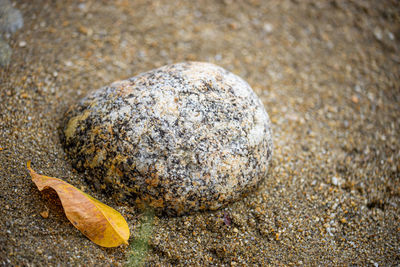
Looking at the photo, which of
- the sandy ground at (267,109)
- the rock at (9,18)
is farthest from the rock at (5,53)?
the rock at (9,18)

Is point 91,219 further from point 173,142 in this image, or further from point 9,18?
point 9,18

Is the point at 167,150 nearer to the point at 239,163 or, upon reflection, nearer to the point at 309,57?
the point at 239,163

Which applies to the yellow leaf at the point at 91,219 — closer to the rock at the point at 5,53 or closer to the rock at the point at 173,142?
the rock at the point at 173,142

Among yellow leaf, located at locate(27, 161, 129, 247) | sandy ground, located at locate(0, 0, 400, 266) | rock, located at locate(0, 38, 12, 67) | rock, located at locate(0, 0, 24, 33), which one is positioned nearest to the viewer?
yellow leaf, located at locate(27, 161, 129, 247)

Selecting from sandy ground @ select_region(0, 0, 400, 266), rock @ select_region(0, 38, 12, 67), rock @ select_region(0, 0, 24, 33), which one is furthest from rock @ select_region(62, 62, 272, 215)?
rock @ select_region(0, 0, 24, 33)

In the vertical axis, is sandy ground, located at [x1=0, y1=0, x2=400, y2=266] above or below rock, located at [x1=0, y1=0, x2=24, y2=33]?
below

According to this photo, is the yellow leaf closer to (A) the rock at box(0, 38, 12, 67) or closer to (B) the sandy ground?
(B) the sandy ground

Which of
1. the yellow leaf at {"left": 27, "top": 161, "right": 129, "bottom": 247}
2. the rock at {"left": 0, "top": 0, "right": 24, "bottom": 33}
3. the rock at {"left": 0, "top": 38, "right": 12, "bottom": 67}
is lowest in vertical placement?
the yellow leaf at {"left": 27, "top": 161, "right": 129, "bottom": 247}

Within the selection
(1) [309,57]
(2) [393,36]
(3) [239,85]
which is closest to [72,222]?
(3) [239,85]
